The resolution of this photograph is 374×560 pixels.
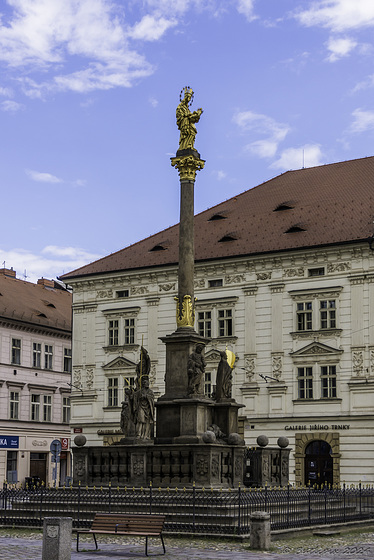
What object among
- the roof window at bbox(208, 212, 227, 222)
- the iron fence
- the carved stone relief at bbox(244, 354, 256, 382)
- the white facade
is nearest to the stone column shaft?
the iron fence

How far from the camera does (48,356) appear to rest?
186ft

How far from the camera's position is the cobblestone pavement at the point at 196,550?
1669 cm

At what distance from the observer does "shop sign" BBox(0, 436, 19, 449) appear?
5169cm

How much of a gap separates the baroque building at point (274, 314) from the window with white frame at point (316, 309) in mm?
51

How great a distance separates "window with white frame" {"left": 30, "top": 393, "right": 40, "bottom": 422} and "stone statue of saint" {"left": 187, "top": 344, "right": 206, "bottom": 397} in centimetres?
2929

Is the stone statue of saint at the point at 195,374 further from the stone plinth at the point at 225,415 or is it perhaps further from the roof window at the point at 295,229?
the roof window at the point at 295,229

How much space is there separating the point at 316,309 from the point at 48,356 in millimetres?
20628

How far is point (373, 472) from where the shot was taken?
3941 cm

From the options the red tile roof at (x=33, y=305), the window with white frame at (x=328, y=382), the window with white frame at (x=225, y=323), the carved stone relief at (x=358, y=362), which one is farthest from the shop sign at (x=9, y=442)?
the carved stone relief at (x=358, y=362)

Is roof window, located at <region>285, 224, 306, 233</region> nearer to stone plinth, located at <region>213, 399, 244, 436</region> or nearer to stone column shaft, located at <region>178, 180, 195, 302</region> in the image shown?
stone column shaft, located at <region>178, 180, 195, 302</region>

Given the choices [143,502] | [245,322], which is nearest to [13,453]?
[245,322]

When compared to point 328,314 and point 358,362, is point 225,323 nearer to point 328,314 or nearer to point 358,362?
point 328,314

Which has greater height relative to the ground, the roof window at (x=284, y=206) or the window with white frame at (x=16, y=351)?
the roof window at (x=284, y=206)

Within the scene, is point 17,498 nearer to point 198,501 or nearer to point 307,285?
point 198,501
